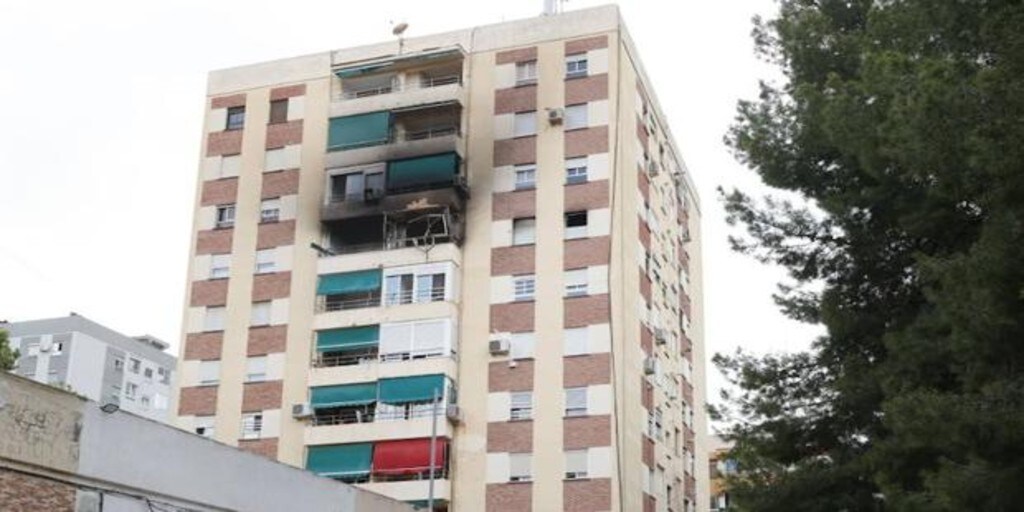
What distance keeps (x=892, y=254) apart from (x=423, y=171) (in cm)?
2345

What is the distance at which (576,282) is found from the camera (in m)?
40.2

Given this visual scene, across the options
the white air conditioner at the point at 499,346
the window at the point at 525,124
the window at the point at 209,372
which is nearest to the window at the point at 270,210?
the window at the point at 209,372

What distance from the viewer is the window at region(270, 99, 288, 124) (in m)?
46.1

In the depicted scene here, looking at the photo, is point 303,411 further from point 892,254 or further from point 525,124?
point 892,254

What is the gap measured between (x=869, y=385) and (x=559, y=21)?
26106 millimetres

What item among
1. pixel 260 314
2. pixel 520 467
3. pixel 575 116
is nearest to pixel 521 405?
pixel 520 467

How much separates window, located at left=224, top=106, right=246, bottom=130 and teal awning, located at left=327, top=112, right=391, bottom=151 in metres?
4.13

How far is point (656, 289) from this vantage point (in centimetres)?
4528

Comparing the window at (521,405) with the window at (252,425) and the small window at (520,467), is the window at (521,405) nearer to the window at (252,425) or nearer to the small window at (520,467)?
the small window at (520,467)

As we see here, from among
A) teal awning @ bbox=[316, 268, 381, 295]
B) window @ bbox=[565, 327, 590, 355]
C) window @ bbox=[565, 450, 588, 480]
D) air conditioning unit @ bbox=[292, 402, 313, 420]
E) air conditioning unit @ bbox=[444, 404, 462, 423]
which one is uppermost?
teal awning @ bbox=[316, 268, 381, 295]

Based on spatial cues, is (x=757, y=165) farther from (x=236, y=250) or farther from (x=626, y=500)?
(x=236, y=250)

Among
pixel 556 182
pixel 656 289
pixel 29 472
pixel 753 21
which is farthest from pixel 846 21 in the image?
pixel 656 289

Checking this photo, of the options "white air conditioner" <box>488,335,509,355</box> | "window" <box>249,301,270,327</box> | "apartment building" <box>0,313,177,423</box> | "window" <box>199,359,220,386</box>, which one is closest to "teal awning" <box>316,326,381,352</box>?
"window" <box>249,301,270,327</box>

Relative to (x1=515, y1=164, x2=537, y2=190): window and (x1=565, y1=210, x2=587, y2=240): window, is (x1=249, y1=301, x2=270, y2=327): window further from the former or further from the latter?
(x1=565, y1=210, x2=587, y2=240): window
